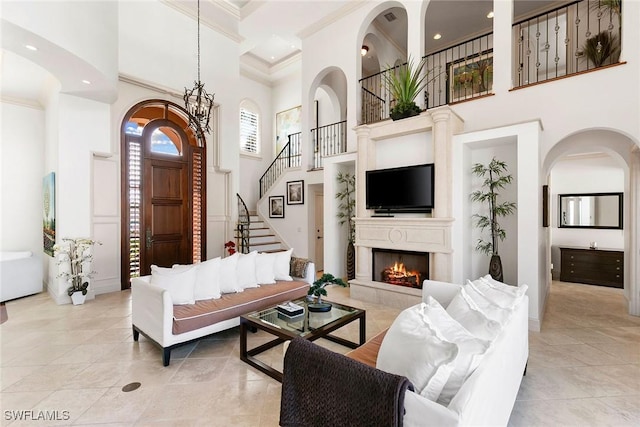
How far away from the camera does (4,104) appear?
5.46 m

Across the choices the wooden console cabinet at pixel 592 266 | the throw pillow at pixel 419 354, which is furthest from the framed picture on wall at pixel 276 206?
the throw pillow at pixel 419 354

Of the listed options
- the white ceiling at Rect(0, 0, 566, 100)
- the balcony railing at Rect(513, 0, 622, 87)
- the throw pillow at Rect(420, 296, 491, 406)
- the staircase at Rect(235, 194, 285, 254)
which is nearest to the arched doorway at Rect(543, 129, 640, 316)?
the balcony railing at Rect(513, 0, 622, 87)

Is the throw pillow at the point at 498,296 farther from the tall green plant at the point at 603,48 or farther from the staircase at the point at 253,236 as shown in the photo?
the staircase at the point at 253,236

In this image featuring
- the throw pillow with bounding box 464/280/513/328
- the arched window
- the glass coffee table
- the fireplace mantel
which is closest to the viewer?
the throw pillow with bounding box 464/280/513/328

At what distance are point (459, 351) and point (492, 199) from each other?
11.7 ft

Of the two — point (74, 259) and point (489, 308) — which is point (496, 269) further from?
point (74, 259)

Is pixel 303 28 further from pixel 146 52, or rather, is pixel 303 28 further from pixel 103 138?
pixel 103 138

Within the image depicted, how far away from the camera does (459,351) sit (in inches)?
50.8

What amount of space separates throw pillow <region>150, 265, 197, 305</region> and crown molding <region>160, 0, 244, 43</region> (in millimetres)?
5682

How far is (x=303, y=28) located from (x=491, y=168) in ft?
18.0

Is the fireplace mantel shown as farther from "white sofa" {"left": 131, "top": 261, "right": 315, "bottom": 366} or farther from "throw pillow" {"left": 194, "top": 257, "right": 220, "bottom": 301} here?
"throw pillow" {"left": 194, "top": 257, "right": 220, "bottom": 301}

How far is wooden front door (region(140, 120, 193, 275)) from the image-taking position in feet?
18.8

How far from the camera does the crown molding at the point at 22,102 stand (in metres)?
5.45

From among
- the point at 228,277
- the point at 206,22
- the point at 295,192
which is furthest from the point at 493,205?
the point at 206,22
